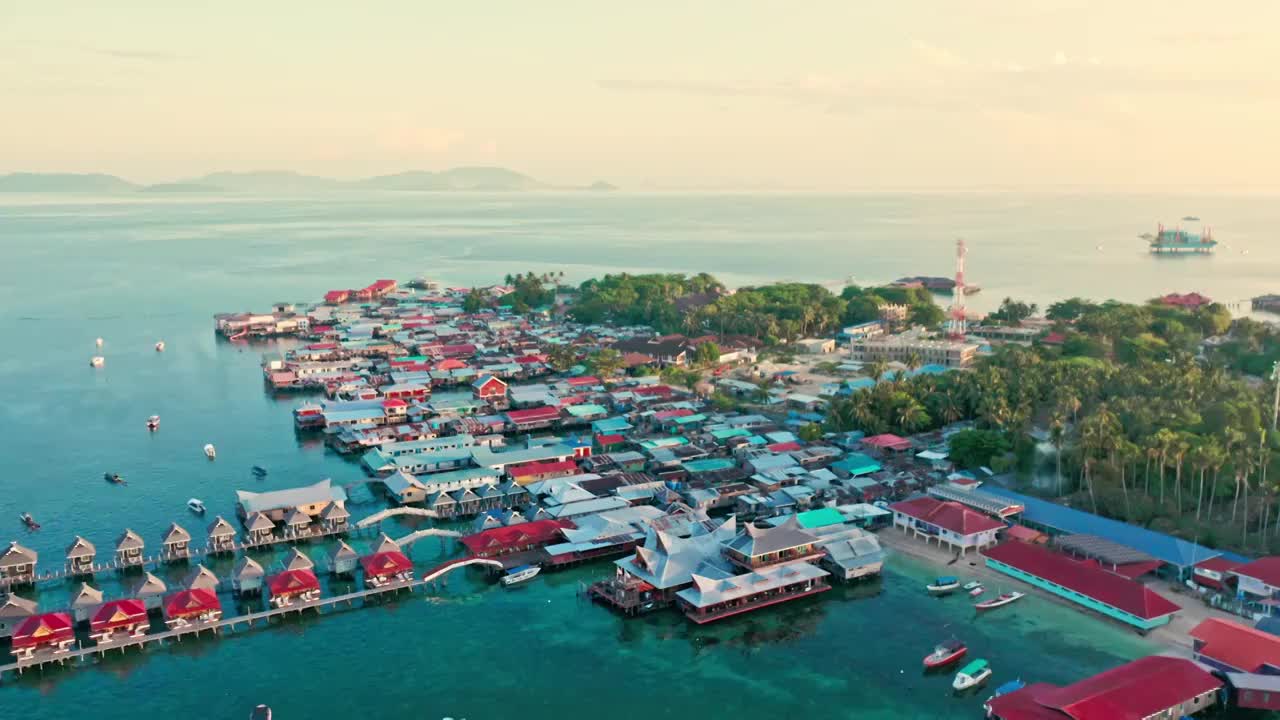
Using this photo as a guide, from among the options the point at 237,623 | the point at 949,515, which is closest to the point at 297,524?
the point at 237,623

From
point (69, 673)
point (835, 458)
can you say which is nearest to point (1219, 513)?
point (835, 458)

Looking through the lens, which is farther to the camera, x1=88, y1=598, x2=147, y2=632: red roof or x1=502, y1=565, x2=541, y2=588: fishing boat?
x1=502, y1=565, x2=541, y2=588: fishing boat

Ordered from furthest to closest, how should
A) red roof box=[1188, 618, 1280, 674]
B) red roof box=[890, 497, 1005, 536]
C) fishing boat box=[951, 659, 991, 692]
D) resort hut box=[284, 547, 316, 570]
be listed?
red roof box=[890, 497, 1005, 536] → resort hut box=[284, 547, 316, 570] → fishing boat box=[951, 659, 991, 692] → red roof box=[1188, 618, 1280, 674]

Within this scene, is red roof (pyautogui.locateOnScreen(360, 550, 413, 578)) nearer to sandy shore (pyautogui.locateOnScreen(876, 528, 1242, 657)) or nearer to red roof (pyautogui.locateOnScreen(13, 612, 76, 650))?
red roof (pyautogui.locateOnScreen(13, 612, 76, 650))

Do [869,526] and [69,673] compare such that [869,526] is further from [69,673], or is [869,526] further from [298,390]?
[298,390]

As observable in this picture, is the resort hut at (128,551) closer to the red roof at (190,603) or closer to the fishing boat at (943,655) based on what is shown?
the red roof at (190,603)

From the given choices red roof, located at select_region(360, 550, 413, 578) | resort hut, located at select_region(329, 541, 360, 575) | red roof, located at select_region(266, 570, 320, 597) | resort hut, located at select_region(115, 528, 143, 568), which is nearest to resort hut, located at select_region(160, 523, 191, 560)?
resort hut, located at select_region(115, 528, 143, 568)
